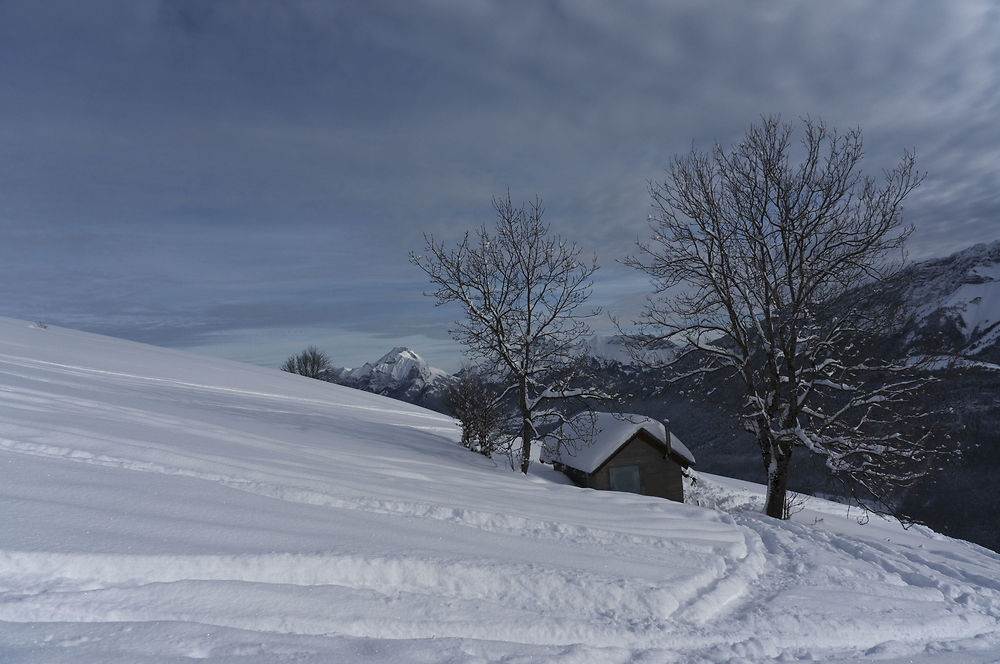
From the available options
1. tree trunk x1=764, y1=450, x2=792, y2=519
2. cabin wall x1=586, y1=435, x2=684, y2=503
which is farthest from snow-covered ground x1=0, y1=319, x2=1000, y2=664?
cabin wall x1=586, y1=435, x2=684, y2=503

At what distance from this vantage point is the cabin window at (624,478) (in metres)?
19.4

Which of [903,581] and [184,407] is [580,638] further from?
[184,407]

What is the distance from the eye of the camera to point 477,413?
18406 millimetres

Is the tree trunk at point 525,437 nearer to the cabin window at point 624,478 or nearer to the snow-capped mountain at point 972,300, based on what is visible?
the cabin window at point 624,478

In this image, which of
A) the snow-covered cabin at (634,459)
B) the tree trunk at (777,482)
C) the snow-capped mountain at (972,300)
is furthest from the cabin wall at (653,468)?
the snow-capped mountain at (972,300)

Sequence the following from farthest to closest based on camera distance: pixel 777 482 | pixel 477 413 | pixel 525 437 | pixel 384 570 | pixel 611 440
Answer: pixel 611 440 → pixel 477 413 → pixel 525 437 → pixel 777 482 → pixel 384 570

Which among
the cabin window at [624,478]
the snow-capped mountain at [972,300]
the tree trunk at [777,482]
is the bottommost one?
the cabin window at [624,478]

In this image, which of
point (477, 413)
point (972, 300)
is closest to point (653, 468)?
point (477, 413)

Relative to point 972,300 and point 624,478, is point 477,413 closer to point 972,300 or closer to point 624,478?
point 624,478

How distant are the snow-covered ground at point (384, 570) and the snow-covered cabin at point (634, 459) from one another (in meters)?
11.1

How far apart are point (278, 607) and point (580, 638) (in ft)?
6.84

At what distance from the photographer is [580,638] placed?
11.8ft

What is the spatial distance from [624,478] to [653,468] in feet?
4.65

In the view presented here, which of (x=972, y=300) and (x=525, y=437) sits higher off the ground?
(x=972, y=300)
